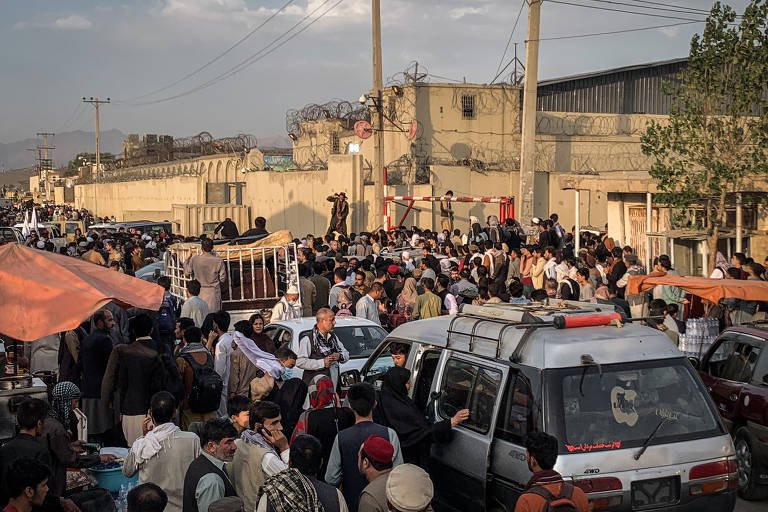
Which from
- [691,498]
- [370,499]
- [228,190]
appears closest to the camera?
[370,499]

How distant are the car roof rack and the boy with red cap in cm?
155

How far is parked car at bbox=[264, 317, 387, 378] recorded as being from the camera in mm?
11454

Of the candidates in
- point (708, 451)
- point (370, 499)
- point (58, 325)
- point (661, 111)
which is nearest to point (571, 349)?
point (708, 451)

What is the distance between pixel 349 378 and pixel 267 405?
8.75 ft

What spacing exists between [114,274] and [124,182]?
2182 inches

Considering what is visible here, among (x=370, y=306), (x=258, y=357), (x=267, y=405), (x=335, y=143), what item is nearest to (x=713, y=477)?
(x=267, y=405)

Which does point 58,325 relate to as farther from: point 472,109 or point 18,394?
point 472,109

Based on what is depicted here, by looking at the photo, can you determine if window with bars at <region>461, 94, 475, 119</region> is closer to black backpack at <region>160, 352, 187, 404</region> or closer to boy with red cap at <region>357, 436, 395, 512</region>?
black backpack at <region>160, 352, 187, 404</region>

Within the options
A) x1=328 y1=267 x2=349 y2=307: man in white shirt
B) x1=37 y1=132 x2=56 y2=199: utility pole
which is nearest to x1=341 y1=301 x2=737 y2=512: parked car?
x1=328 y1=267 x2=349 y2=307: man in white shirt

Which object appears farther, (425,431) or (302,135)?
Answer: (302,135)

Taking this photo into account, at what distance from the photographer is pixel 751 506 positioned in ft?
28.5

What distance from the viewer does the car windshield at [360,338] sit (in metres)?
11.6

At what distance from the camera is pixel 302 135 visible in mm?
40469

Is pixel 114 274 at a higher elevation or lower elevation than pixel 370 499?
higher
